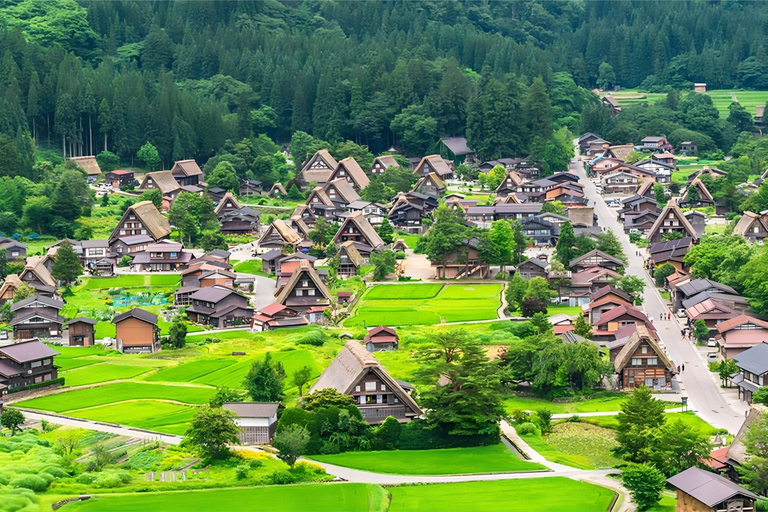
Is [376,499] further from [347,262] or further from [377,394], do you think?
[347,262]

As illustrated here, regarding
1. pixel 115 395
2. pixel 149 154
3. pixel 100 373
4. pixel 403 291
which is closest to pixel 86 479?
pixel 115 395

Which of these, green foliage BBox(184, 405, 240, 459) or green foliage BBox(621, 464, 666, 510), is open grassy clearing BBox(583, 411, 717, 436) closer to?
green foliage BBox(621, 464, 666, 510)

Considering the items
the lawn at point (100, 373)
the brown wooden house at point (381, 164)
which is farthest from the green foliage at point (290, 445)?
the brown wooden house at point (381, 164)

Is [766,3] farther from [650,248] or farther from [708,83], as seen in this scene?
[650,248]

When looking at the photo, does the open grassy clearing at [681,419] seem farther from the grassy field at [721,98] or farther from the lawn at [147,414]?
the grassy field at [721,98]

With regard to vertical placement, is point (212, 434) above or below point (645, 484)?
below

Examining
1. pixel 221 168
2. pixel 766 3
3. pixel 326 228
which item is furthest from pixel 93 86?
pixel 766 3

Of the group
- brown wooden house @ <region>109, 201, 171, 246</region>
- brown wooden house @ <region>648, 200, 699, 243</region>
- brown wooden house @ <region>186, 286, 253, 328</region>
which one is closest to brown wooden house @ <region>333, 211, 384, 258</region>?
brown wooden house @ <region>109, 201, 171, 246</region>
